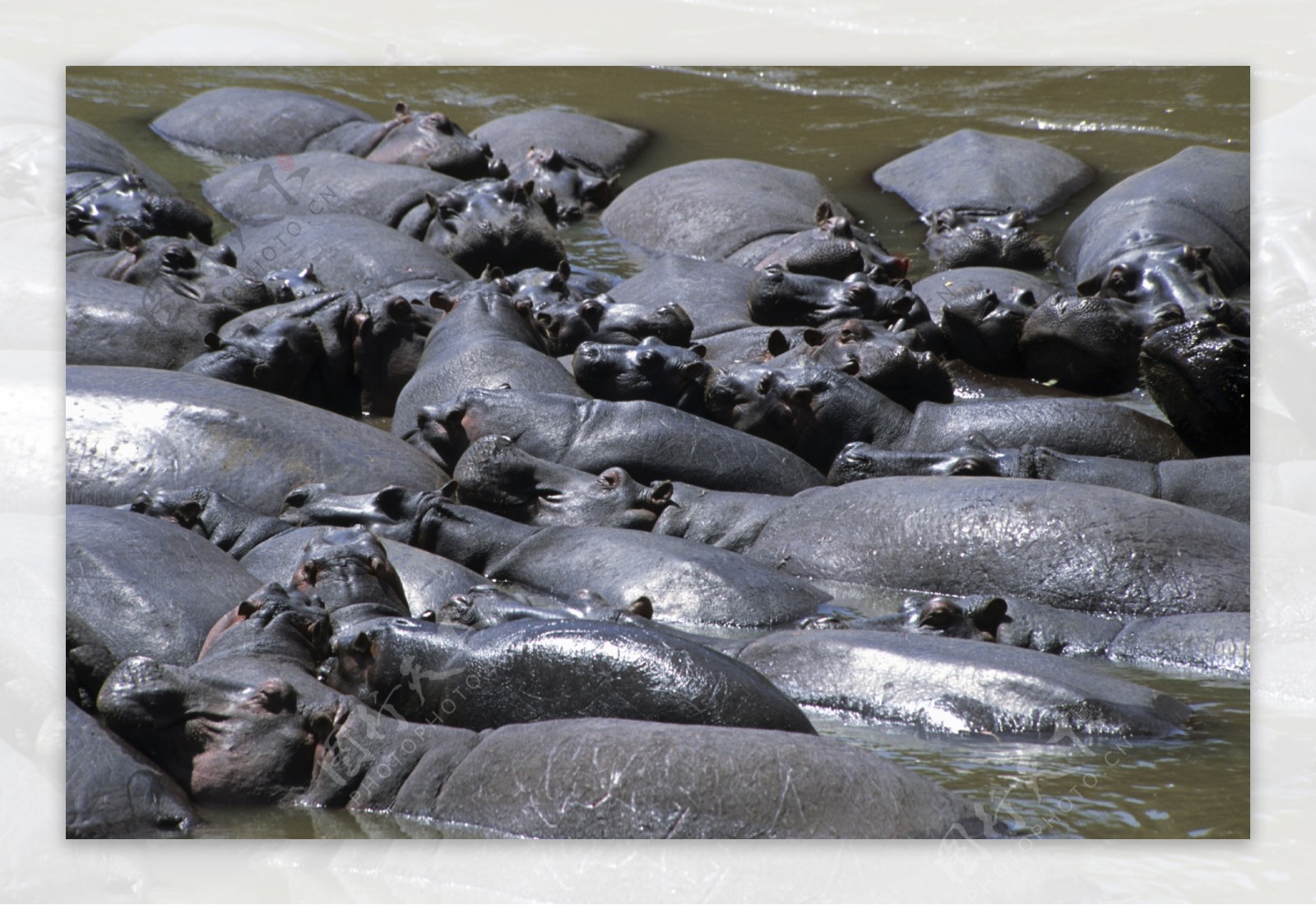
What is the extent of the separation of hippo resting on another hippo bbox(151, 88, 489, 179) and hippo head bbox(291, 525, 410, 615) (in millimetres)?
5959

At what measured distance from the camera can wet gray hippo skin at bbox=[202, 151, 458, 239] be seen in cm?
982

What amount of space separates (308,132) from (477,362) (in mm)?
4853

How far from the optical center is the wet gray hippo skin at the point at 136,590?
4.43 metres

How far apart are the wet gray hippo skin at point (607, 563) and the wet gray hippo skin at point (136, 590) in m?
0.84

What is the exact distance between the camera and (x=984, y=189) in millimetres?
10156

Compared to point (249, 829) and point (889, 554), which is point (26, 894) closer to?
point (249, 829)

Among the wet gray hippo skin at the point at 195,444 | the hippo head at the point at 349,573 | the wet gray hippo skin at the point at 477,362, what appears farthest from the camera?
the wet gray hippo skin at the point at 477,362

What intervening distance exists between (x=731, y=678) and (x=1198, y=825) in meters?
1.16

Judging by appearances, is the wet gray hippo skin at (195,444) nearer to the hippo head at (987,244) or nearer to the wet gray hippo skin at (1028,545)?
the wet gray hippo skin at (1028,545)

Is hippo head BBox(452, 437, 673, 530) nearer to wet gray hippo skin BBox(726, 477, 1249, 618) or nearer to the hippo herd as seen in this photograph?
the hippo herd

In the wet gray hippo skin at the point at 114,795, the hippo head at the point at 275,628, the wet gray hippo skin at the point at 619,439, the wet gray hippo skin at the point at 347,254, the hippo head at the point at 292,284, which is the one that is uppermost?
the wet gray hippo skin at the point at 347,254

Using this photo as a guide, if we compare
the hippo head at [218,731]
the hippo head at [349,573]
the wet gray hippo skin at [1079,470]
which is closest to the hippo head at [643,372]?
the wet gray hippo skin at [1079,470]

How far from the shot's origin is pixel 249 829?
3.78 meters

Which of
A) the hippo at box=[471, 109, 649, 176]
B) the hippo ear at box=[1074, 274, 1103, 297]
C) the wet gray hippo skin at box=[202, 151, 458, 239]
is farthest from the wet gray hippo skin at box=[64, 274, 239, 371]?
the hippo ear at box=[1074, 274, 1103, 297]
